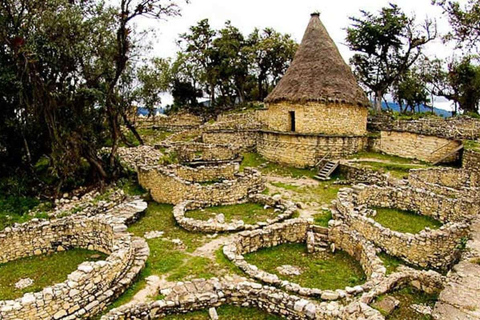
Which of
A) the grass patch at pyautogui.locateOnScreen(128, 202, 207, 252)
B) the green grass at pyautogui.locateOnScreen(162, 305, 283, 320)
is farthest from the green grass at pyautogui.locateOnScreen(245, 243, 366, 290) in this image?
the grass patch at pyautogui.locateOnScreen(128, 202, 207, 252)

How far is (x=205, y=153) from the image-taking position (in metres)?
23.7

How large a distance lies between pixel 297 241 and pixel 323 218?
74.2 inches

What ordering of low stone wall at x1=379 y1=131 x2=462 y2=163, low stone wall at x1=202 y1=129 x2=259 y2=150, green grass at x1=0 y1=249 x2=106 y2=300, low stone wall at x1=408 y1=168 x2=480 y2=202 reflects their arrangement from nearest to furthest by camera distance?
green grass at x1=0 y1=249 x2=106 y2=300, low stone wall at x1=408 y1=168 x2=480 y2=202, low stone wall at x1=379 y1=131 x2=462 y2=163, low stone wall at x1=202 y1=129 x2=259 y2=150

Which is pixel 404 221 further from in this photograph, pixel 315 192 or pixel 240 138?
pixel 240 138

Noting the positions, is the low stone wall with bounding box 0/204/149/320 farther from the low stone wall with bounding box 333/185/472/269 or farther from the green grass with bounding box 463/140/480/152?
the green grass with bounding box 463/140/480/152

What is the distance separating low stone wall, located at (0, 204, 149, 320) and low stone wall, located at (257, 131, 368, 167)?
40.5 ft

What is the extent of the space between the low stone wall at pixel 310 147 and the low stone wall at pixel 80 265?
485 inches

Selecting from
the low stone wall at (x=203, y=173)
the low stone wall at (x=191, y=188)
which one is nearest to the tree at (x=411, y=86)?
the low stone wall at (x=203, y=173)

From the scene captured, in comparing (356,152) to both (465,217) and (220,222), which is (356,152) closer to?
(465,217)

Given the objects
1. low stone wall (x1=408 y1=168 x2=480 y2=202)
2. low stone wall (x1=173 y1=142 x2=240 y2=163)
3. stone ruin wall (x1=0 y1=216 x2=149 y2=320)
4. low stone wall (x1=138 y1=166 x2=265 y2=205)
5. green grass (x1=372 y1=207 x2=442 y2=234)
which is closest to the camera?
stone ruin wall (x1=0 y1=216 x2=149 y2=320)

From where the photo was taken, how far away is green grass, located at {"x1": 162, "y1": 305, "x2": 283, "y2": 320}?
7461mm

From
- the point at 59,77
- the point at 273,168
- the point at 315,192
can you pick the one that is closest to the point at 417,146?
the point at 273,168

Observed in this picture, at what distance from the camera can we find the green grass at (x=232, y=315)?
7461 mm

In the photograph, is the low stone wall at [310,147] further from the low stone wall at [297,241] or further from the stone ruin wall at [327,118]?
the low stone wall at [297,241]
